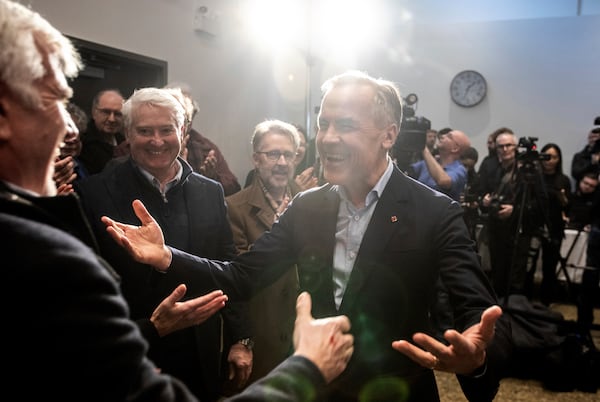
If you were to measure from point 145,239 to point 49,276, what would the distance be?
780mm

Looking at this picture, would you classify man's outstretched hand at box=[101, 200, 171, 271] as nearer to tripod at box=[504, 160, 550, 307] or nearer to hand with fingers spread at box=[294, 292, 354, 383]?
hand with fingers spread at box=[294, 292, 354, 383]

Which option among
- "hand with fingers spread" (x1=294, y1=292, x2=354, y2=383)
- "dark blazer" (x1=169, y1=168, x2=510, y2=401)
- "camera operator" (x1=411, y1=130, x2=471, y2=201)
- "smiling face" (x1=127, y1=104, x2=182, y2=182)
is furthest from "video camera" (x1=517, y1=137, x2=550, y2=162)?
"hand with fingers spread" (x1=294, y1=292, x2=354, y2=383)

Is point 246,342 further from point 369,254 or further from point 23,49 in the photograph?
point 23,49

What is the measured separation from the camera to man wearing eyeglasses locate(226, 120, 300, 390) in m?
2.37

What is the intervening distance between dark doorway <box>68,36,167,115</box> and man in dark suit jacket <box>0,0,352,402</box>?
328 centimetres

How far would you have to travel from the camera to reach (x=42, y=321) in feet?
2.10

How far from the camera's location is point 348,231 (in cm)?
154

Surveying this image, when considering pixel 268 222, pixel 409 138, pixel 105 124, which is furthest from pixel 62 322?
pixel 105 124

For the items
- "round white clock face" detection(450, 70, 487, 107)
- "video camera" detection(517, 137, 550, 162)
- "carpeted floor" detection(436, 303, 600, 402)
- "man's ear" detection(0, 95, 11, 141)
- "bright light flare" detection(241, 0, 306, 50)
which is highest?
"bright light flare" detection(241, 0, 306, 50)

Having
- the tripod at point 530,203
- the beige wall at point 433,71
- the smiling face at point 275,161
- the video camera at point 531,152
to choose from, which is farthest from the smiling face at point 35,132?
the beige wall at point 433,71

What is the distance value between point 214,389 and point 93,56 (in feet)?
10.1

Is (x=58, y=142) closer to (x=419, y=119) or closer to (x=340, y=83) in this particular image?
(x=340, y=83)

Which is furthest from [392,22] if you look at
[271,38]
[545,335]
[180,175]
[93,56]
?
[180,175]

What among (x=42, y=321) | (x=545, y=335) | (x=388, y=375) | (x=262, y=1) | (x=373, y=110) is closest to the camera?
(x=42, y=321)
